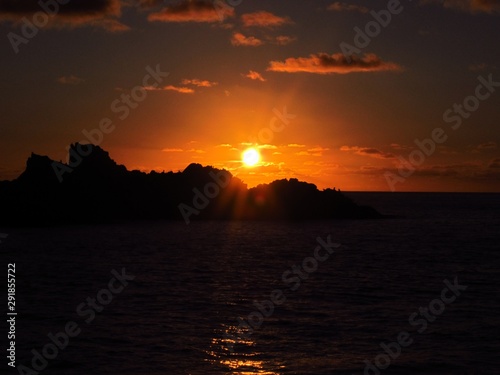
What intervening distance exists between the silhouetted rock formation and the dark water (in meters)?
42.0

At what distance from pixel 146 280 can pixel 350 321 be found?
18.4 meters

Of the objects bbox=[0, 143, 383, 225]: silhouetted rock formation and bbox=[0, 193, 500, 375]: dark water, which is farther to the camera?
bbox=[0, 143, 383, 225]: silhouetted rock formation

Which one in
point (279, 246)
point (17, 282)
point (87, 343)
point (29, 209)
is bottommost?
point (87, 343)

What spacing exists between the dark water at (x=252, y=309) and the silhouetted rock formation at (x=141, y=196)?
42.0 metres

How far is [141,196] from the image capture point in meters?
126

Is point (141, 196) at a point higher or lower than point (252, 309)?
higher

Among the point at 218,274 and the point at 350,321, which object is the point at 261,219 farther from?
the point at 350,321

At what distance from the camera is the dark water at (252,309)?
23.8m

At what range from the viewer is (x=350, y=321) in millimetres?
30297

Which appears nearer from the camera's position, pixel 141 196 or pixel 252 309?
pixel 252 309

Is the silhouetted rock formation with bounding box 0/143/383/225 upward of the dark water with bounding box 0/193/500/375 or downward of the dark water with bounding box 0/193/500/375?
upward

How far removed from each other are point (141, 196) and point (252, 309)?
95.5 metres

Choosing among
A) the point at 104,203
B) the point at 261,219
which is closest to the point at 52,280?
the point at 104,203

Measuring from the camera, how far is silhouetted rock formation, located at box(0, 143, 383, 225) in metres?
110
